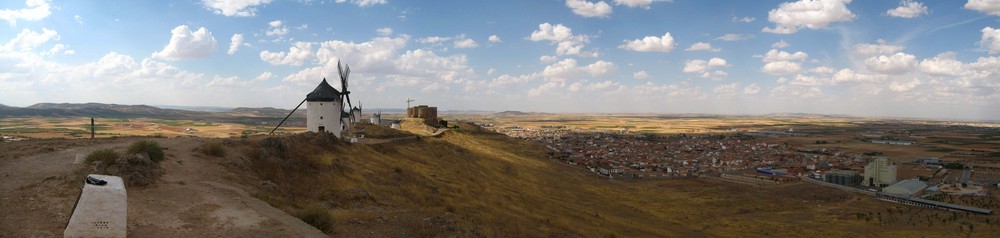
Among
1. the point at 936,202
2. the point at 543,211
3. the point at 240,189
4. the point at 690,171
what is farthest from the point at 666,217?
the point at 690,171

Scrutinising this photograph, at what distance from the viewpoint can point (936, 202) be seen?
30.7 m

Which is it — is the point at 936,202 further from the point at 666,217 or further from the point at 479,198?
the point at 479,198

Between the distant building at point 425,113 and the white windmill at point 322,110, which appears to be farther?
the distant building at point 425,113

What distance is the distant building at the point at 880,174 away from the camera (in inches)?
1594

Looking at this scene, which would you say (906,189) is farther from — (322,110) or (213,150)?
(213,150)

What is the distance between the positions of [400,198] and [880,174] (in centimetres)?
4341

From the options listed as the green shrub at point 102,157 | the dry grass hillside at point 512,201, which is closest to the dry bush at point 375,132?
the dry grass hillside at point 512,201

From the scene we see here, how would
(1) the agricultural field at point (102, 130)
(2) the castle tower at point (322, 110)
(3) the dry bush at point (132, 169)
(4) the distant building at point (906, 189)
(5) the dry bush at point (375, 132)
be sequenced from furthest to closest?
(1) the agricultural field at point (102, 130) < (5) the dry bush at point (375, 132) < (4) the distant building at point (906, 189) < (2) the castle tower at point (322, 110) < (3) the dry bush at point (132, 169)

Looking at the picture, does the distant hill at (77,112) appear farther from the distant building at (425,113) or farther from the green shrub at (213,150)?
the green shrub at (213,150)

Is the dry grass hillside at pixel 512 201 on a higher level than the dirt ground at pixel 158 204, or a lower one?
lower

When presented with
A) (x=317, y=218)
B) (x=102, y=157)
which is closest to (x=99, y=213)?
(x=317, y=218)

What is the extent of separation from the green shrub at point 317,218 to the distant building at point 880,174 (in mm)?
46848

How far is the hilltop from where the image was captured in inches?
370

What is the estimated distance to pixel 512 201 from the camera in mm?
22234
